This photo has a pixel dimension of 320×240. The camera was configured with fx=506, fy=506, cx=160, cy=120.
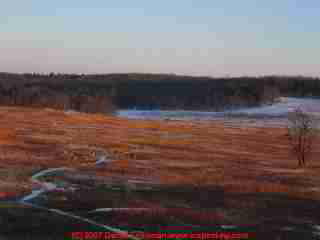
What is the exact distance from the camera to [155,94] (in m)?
172

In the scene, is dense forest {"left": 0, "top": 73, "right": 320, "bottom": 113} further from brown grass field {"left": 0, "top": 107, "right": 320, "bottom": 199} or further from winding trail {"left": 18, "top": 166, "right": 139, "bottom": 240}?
winding trail {"left": 18, "top": 166, "right": 139, "bottom": 240}

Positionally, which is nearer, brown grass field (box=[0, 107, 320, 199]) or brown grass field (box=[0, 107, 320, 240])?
brown grass field (box=[0, 107, 320, 240])

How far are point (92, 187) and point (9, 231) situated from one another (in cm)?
781

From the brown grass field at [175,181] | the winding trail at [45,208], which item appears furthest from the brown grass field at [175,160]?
the winding trail at [45,208]

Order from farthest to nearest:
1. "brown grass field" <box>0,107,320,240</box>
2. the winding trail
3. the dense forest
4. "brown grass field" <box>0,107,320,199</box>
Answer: the dense forest → "brown grass field" <box>0,107,320,199</box> → "brown grass field" <box>0,107,320,240</box> → the winding trail

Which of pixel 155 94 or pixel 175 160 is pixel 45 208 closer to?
pixel 175 160

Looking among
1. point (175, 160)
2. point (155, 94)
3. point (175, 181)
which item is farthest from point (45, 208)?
point (155, 94)

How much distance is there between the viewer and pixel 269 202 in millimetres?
19359

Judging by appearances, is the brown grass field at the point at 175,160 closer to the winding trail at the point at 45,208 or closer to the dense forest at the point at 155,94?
the winding trail at the point at 45,208

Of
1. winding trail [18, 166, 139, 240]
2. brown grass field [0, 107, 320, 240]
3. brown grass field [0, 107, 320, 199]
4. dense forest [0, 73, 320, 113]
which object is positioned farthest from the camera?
dense forest [0, 73, 320, 113]

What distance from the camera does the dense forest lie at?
13138cm

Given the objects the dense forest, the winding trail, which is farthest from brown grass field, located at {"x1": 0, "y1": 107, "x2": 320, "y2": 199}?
the dense forest

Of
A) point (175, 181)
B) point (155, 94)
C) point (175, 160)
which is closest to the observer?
point (175, 181)

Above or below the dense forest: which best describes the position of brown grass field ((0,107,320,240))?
below
